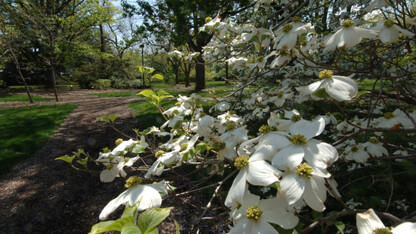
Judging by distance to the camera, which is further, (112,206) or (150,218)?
(112,206)

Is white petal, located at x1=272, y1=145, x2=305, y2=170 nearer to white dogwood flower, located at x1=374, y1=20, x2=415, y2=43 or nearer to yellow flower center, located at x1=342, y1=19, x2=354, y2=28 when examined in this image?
yellow flower center, located at x1=342, y1=19, x2=354, y2=28

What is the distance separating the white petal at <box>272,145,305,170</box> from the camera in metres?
0.67

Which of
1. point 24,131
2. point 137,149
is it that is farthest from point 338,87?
point 24,131

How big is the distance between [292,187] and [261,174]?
3.9 inches

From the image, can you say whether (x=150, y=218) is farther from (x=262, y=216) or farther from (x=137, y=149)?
(x=137, y=149)

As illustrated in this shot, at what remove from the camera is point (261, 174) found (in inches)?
27.4

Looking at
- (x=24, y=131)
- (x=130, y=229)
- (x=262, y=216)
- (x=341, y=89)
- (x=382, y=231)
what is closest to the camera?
(x=130, y=229)

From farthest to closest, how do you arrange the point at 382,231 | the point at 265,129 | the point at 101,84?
the point at 101,84
the point at 265,129
the point at 382,231

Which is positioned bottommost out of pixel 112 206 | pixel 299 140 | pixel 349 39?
pixel 112 206

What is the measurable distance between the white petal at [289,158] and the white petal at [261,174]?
27 mm

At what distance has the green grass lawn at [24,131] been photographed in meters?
4.12

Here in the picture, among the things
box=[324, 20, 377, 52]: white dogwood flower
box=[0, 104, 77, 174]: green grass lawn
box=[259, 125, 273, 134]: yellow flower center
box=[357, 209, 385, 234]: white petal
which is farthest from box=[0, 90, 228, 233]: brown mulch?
box=[324, 20, 377, 52]: white dogwood flower

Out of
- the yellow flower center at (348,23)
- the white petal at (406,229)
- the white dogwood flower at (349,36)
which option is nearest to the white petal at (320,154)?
the white petal at (406,229)

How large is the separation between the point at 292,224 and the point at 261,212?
0.33ft
